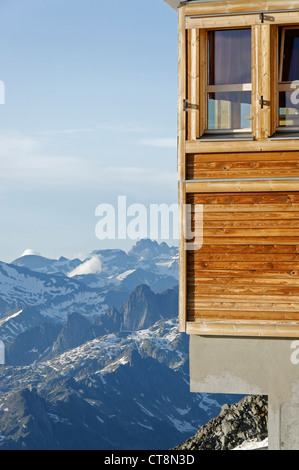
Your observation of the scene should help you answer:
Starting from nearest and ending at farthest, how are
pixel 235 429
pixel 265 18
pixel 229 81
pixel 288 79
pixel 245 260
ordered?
1. pixel 265 18
2. pixel 245 260
3. pixel 288 79
4. pixel 229 81
5. pixel 235 429

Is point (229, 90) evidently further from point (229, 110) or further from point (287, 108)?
point (287, 108)

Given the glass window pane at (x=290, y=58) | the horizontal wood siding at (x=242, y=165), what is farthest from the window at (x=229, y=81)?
the glass window pane at (x=290, y=58)

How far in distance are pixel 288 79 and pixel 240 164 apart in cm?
187

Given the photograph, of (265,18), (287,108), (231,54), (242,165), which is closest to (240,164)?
(242,165)

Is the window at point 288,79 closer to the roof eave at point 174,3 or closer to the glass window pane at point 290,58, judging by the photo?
the glass window pane at point 290,58

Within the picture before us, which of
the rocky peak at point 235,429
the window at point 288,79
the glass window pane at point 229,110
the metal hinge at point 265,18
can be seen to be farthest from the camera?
the rocky peak at point 235,429

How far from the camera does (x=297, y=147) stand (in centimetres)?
1233

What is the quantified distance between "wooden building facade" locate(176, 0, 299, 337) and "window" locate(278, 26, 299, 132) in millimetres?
19

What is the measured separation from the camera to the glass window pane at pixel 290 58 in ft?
41.4

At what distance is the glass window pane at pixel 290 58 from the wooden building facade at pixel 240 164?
0.02 metres

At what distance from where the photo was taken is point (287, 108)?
41.5 ft

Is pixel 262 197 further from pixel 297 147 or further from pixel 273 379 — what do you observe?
pixel 273 379

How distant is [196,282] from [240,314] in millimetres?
1020

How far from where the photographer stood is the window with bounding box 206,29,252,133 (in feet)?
41.6
